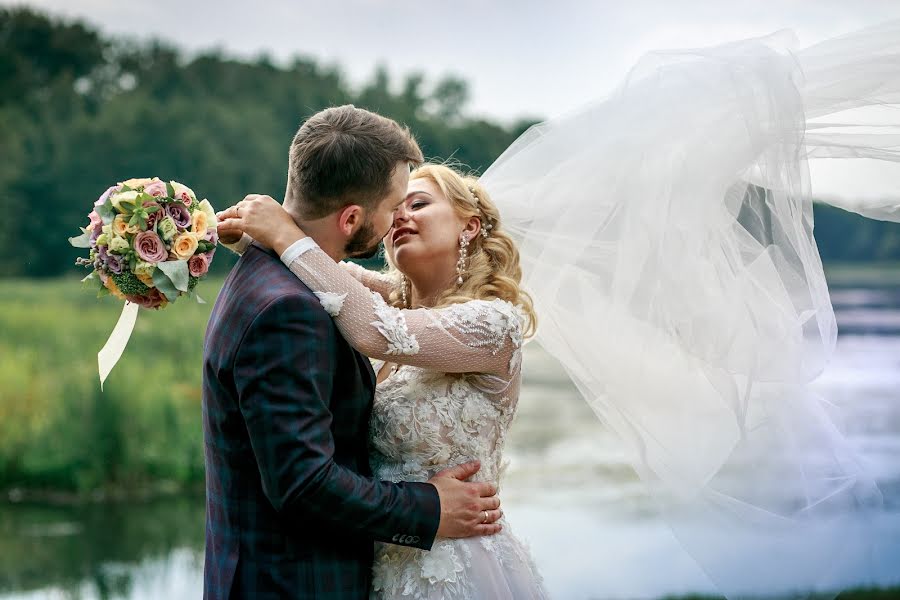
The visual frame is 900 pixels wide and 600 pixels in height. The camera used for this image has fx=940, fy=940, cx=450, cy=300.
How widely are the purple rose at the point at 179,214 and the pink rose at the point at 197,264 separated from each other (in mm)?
69

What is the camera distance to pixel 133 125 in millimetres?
15016

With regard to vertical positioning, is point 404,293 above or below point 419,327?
below

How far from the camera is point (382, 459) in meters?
2.28

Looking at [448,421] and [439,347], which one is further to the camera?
[448,421]

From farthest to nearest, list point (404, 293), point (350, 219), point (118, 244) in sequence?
point (404, 293), point (350, 219), point (118, 244)

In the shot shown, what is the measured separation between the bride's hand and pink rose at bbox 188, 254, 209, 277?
0.11 metres

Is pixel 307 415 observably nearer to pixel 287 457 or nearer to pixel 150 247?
pixel 287 457

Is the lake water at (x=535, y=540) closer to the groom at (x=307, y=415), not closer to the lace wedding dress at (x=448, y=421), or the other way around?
the lace wedding dress at (x=448, y=421)

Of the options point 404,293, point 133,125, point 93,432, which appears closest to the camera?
point 404,293

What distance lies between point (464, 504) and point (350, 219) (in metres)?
0.70

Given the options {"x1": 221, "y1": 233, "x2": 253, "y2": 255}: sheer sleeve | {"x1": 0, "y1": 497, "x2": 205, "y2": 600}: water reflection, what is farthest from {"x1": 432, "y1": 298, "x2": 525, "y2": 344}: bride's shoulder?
{"x1": 0, "y1": 497, "x2": 205, "y2": 600}: water reflection

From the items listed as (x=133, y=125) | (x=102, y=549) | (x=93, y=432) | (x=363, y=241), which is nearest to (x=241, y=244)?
(x=363, y=241)

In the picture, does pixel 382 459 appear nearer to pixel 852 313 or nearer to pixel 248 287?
pixel 248 287

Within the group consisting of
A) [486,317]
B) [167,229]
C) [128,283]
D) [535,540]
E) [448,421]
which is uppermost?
[167,229]
